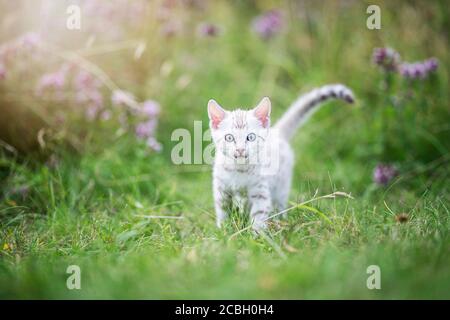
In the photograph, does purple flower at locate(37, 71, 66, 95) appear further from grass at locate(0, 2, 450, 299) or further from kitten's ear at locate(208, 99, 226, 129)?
kitten's ear at locate(208, 99, 226, 129)

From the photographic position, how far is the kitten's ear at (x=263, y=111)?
9.30ft

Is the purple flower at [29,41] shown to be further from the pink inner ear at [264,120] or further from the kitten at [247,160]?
the pink inner ear at [264,120]

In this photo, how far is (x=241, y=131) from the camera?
2760 mm

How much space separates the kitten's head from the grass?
14.5 inches

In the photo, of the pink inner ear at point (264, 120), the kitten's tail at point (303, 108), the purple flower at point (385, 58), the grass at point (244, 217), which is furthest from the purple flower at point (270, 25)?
the pink inner ear at point (264, 120)

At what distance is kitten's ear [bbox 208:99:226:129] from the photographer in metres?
2.85

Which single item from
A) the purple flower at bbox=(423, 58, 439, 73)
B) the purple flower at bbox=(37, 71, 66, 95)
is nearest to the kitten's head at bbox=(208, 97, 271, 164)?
the purple flower at bbox=(37, 71, 66, 95)

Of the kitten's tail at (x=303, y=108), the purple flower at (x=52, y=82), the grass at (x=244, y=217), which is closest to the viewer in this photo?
the grass at (x=244, y=217)

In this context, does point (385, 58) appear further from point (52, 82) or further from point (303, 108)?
point (52, 82)

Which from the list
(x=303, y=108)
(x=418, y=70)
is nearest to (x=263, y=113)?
(x=303, y=108)

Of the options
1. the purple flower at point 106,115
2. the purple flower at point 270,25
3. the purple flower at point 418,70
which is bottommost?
the purple flower at point 106,115

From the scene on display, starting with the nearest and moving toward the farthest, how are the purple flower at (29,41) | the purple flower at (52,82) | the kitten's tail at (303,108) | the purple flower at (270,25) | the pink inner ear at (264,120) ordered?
the pink inner ear at (264,120) → the kitten's tail at (303,108) → the purple flower at (29,41) → the purple flower at (52,82) → the purple flower at (270,25)

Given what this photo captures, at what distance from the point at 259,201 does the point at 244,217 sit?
142 millimetres

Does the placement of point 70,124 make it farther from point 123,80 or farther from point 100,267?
point 100,267
